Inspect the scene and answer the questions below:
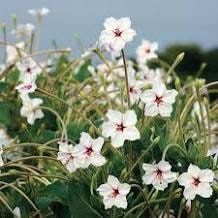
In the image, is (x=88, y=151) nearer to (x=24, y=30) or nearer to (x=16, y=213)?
(x=16, y=213)

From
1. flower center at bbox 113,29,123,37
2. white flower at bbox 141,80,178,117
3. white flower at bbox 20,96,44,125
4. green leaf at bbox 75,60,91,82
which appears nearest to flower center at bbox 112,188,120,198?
white flower at bbox 141,80,178,117

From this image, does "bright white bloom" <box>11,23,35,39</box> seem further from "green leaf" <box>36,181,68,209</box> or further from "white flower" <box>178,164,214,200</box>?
"white flower" <box>178,164,214,200</box>

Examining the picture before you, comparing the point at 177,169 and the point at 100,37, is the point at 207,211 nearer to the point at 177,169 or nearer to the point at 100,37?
the point at 177,169

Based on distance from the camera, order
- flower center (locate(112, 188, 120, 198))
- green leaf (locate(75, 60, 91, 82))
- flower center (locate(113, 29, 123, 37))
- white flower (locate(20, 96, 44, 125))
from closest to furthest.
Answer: flower center (locate(112, 188, 120, 198)) < flower center (locate(113, 29, 123, 37)) < white flower (locate(20, 96, 44, 125)) < green leaf (locate(75, 60, 91, 82))

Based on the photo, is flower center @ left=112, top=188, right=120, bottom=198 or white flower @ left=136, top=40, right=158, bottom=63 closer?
flower center @ left=112, top=188, right=120, bottom=198

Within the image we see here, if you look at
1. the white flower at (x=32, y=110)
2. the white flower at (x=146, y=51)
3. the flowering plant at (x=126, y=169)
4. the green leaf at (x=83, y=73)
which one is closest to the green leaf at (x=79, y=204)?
the flowering plant at (x=126, y=169)

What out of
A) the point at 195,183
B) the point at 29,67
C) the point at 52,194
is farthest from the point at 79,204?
the point at 29,67

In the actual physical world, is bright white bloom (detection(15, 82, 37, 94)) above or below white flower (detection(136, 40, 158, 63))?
above
